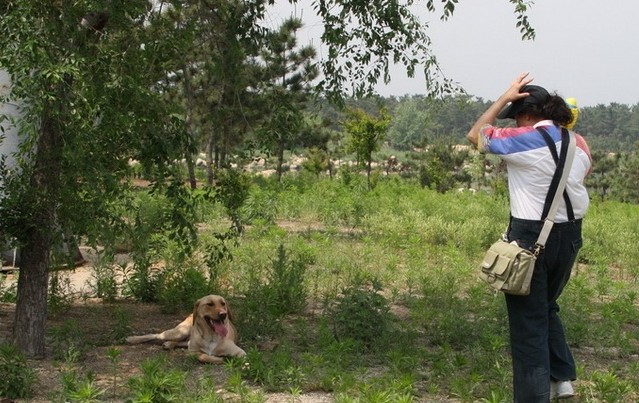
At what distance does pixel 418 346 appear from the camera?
722 cm

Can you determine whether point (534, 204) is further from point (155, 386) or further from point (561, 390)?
point (155, 386)

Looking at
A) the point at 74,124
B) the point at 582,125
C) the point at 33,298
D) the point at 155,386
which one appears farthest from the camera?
the point at 582,125

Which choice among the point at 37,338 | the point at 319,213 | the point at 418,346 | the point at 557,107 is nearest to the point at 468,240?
the point at 319,213

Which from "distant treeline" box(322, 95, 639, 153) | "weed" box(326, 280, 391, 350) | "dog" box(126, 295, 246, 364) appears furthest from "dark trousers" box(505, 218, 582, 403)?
"distant treeline" box(322, 95, 639, 153)

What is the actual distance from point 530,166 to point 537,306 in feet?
2.35

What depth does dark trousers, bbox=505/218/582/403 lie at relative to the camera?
477 cm

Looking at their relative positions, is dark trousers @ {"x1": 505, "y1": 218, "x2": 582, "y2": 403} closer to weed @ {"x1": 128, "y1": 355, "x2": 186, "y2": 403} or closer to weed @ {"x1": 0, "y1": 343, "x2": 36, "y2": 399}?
weed @ {"x1": 128, "y1": 355, "x2": 186, "y2": 403}

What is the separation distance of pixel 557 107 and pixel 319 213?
1297 cm

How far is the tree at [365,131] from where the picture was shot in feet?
97.8

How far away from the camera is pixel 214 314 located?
22.0ft

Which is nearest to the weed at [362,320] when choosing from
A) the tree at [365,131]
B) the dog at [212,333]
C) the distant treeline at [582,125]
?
the dog at [212,333]

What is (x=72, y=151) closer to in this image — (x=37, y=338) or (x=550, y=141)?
(x=37, y=338)

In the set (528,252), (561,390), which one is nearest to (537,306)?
(528,252)

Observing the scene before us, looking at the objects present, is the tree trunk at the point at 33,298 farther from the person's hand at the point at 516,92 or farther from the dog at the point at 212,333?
the person's hand at the point at 516,92
